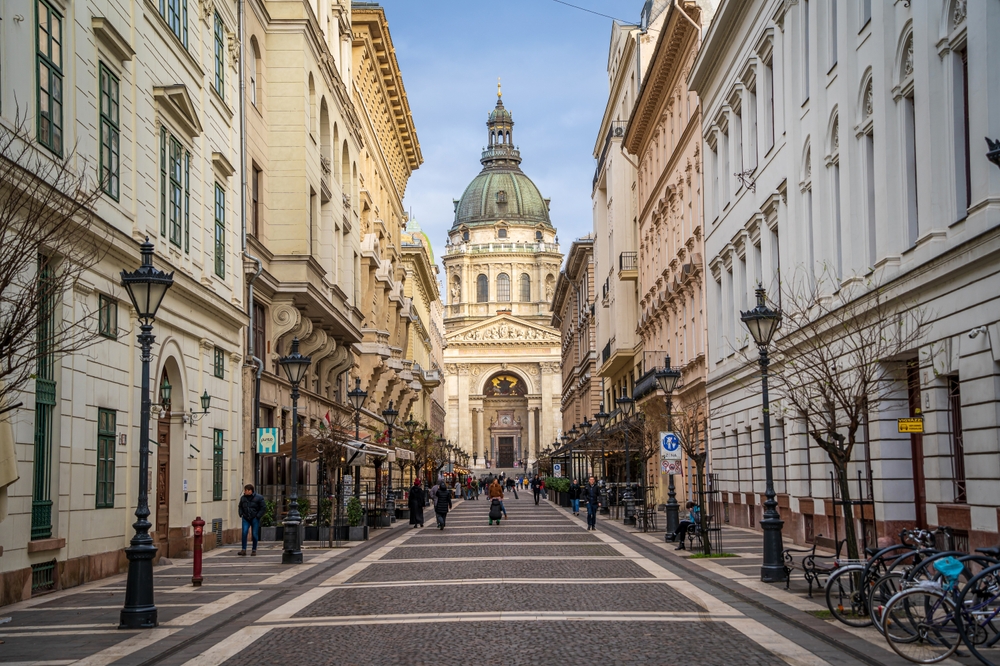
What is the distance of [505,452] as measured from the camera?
6112 inches

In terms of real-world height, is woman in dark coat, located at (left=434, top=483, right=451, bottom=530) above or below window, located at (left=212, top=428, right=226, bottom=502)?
below

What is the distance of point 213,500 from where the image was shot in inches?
1096

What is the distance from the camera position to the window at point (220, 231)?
28548 millimetres

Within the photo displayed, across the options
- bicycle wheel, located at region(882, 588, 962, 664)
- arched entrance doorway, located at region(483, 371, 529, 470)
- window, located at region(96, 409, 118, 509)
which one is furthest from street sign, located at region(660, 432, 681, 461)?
arched entrance doorway, located at region(483, 371, 529, 470)

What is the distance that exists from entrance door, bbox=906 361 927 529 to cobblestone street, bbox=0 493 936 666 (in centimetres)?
286

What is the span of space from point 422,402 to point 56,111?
79.0 m

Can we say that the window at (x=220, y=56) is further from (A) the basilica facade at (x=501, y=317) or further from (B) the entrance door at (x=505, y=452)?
(B) the entrance door at (x=505, y=452)

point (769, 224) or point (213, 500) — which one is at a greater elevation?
point (769, 224)

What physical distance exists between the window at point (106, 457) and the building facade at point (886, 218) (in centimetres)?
1192

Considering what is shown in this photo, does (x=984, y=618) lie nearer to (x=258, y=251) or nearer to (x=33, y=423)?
(x=33, y=423)

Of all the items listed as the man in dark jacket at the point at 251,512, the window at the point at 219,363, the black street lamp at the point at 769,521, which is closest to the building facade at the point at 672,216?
the window at the point at 219,363

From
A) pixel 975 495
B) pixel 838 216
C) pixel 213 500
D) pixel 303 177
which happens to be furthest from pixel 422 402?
pixel 975 495

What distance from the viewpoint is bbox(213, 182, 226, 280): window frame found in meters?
28.5

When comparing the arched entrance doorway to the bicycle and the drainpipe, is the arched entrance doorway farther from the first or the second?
the bicycle
